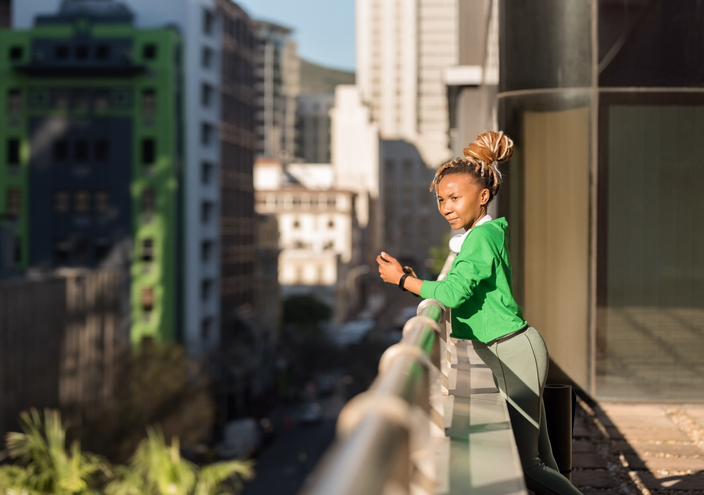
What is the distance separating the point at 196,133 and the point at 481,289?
55759 mm

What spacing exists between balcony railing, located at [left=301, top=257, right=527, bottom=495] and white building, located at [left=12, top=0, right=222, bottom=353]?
53790 mm

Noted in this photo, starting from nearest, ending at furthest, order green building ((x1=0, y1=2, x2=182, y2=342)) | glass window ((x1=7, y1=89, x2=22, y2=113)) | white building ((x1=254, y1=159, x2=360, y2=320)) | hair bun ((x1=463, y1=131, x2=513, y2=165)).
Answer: hair bun ((x1=463, y1=131, x2=513, y2=165))
green building ((x1=0, y1=2, x2=182, y2=342))
glass window ((x1=7, y1=89, x2=22, y2=113))
white building ((x1=254, y1=159, x2=360, y2=320))

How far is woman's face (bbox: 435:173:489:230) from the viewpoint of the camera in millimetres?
3797

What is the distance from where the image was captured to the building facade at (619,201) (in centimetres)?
790

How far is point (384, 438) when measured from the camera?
5.32 feet

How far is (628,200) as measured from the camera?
312 inches

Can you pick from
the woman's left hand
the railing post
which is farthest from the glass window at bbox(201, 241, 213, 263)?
the woman's left hand

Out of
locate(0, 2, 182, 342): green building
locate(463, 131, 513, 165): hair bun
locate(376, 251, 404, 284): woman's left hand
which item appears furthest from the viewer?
locate(0, 2, 182, 342): green building

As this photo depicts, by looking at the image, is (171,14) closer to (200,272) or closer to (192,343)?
(200,272)

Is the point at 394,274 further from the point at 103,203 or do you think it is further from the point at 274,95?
the point at 274,95

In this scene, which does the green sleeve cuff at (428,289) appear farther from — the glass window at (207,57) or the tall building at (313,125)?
the tall building at (313,125)

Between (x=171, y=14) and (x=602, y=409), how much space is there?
53.8 metres

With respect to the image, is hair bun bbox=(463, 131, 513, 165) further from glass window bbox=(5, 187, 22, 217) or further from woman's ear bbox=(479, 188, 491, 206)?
glass window bbox=(5, 187, 22, 217)

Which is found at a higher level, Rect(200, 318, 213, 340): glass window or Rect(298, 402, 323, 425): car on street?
Rect(200, 318, 213, 340): glass window
